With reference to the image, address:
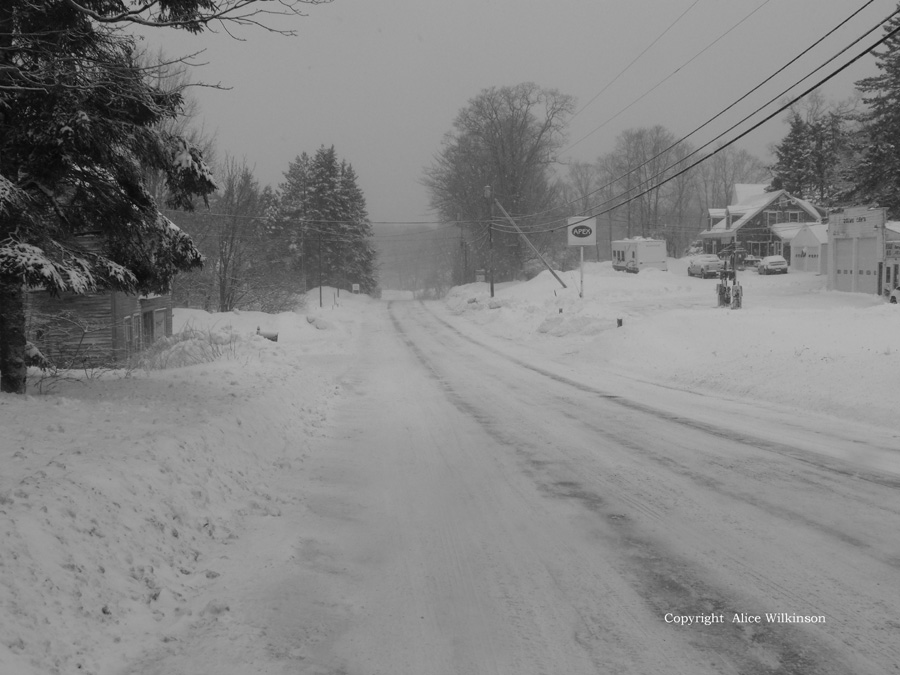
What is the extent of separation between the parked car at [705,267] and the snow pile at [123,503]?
48500mm

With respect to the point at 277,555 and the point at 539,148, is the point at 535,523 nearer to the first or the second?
the point at 277,555

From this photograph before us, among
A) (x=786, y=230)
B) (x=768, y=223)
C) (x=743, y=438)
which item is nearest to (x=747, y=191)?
(x=768, y=223)

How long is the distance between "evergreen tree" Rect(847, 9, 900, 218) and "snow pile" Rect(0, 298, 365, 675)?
38097 mm

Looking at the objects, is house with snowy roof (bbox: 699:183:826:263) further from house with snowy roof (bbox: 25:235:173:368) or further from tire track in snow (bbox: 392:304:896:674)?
tire track in snow (bbox: 392:304:896:674)

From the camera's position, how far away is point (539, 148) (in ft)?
210

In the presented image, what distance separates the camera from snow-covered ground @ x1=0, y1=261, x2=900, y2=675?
12.7 ft

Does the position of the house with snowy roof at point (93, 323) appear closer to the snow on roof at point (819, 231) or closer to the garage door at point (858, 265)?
the garage door at point (858, 265)

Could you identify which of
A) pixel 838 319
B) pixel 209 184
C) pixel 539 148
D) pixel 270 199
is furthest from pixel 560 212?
pixel 209 184

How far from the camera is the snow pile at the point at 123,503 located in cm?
369

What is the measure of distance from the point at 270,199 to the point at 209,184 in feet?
175

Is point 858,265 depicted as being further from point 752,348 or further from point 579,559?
point 579,559

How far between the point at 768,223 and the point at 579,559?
66592mm

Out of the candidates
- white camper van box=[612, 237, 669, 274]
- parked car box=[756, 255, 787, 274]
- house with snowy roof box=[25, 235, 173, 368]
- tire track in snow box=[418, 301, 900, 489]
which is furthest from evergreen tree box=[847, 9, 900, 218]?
house with snowy roof box=[25, 235, 173, 368]

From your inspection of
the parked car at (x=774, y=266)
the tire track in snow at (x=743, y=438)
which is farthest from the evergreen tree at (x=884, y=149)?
the tire track in snow at (x=743, y=438)
